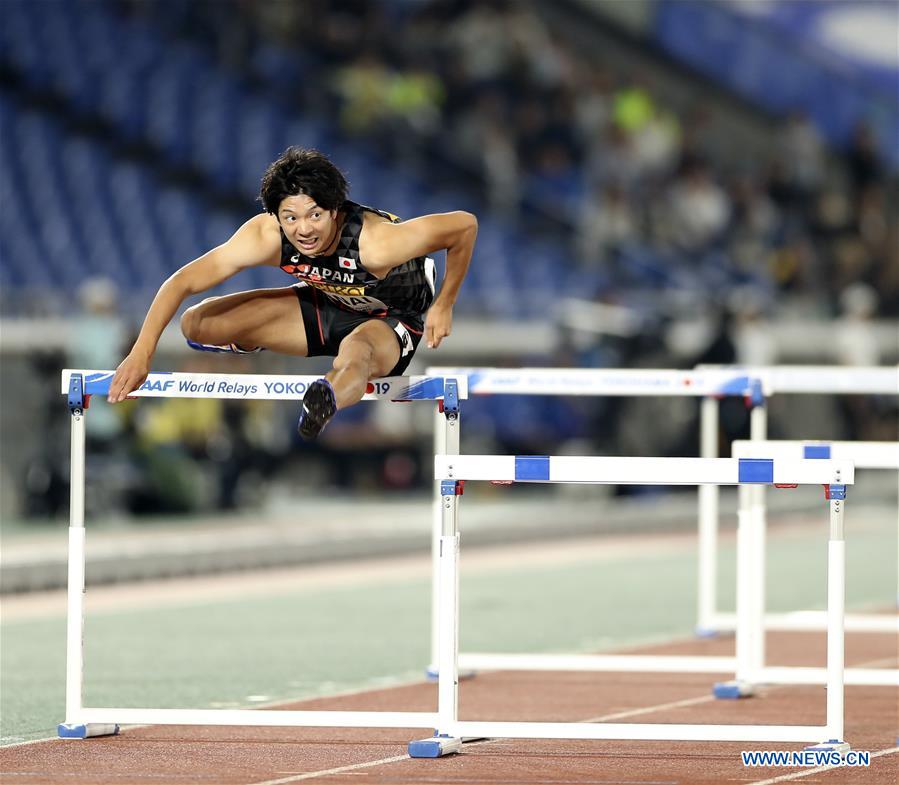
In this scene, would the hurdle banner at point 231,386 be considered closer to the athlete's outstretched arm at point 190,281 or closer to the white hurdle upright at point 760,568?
the athlete's outstretched arm at point 190,281

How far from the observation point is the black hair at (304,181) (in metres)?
6.16

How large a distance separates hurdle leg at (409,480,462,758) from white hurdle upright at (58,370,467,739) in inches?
7.0

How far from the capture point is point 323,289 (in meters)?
6.61

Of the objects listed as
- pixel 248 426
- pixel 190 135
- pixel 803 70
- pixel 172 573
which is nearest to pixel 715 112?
pixel 803 70

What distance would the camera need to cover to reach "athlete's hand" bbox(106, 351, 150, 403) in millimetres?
6191

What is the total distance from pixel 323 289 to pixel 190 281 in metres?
0.54

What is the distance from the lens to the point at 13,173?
19.6 m

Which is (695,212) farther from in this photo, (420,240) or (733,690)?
(420,240)

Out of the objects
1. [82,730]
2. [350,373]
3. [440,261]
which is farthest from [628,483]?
[440,261]

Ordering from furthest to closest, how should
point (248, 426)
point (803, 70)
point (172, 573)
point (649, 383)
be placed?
point (803, 70)
point (248, 426)
point (172, 573)
point (649, 383)

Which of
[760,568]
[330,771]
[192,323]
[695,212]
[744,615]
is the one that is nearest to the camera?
[330,771]

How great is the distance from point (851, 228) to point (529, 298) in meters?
5.26

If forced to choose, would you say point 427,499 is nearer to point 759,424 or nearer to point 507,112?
point 507,112

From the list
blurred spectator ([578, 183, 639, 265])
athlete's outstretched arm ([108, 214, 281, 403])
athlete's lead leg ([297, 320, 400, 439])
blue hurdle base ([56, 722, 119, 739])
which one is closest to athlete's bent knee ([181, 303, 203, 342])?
athlete's outstretched arm ([108, 214, 281, 403])
